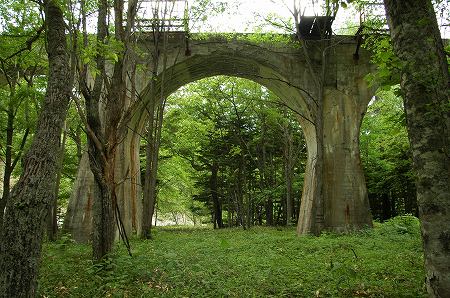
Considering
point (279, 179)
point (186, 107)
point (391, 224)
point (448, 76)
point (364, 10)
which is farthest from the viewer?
point (279, 179)

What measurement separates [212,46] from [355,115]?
555 centimetres

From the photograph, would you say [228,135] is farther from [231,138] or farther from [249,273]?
[249,273]

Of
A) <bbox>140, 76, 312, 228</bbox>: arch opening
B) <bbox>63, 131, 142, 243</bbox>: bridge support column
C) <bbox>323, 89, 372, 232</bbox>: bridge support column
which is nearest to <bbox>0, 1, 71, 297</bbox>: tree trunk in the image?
<bbox>63, 131, 142, 243</bbox>: bridge support column

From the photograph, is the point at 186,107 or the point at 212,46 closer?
Result: the point at 212,46

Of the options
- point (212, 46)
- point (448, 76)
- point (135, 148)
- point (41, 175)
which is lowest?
point (41, 175)

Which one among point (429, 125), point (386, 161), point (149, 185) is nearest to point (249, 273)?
point (429, 125)

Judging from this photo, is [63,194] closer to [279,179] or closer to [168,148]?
[168,148]

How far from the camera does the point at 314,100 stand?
11555 millimetres

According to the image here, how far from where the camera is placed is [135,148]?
13.2 m

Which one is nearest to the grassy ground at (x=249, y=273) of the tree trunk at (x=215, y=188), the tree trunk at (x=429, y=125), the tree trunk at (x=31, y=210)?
the tree trunk at (x=31, y=210)

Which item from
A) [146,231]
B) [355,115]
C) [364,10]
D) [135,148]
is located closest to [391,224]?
[355,115]

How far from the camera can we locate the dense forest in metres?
3.11

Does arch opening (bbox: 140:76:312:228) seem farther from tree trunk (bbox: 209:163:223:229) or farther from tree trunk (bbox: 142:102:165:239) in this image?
tree trunk (bbox: 142:102:165:239)

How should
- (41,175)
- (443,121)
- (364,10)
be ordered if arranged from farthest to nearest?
(364,10) < (41,175) < (443,121)
